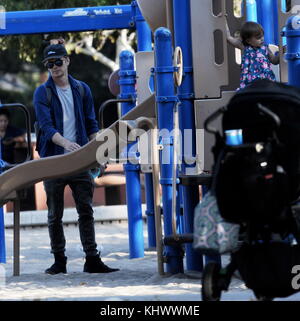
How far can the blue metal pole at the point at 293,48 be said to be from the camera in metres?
8.36

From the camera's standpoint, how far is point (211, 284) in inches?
260

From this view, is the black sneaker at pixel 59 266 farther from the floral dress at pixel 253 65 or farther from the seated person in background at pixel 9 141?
the seated person in background at pixel 9 141

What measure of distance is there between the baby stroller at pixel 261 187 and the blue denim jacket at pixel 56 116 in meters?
3.32

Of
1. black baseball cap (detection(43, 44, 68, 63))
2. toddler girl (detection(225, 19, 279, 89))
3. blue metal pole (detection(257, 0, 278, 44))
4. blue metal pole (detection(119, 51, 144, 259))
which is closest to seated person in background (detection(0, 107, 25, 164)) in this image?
blue metal pole (detection(119, 51, 144, 259))

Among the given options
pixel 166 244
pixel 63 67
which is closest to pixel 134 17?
pixel 63 67

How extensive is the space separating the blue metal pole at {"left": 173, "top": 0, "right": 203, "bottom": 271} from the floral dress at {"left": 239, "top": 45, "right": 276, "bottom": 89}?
1.39ft

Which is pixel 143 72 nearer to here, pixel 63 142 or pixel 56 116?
pixel 56 116

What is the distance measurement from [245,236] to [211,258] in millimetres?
2476

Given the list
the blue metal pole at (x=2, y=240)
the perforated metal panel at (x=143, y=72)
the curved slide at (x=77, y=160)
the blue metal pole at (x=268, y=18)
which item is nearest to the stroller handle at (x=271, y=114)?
the curved slide at (x=77, y=160)

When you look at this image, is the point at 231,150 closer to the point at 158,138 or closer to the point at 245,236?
the point at 245,236

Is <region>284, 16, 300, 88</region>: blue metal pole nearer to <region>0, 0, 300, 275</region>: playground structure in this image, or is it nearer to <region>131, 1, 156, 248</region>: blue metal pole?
<region>0, 0, 300, 275</region>: playground structure

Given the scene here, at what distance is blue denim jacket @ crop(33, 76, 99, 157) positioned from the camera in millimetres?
9828
